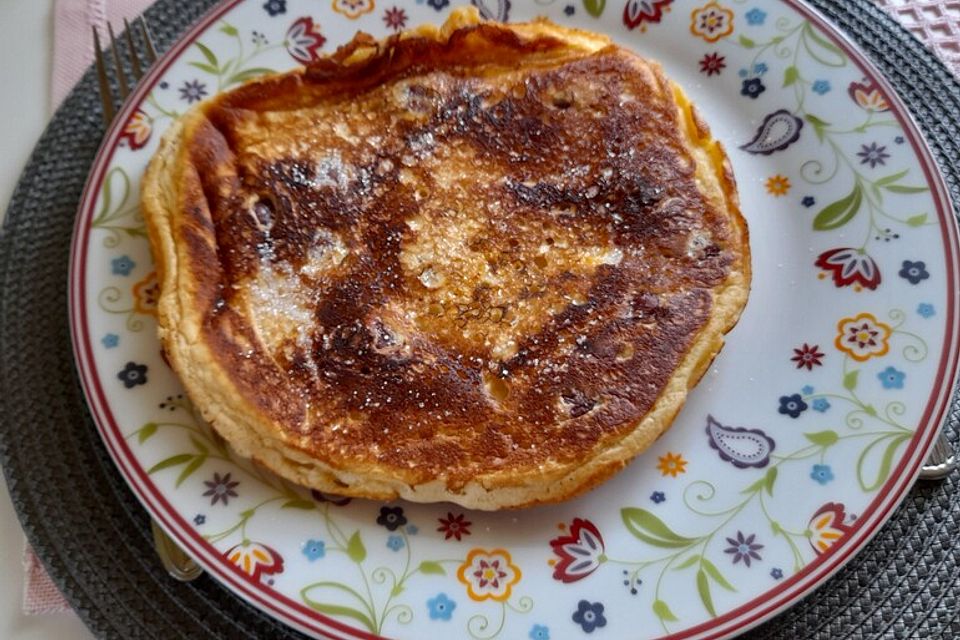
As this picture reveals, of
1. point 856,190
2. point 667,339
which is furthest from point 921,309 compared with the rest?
point 667,339

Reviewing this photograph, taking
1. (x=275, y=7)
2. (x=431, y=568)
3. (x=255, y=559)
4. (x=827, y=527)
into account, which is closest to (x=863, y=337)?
(x=827, y=527)

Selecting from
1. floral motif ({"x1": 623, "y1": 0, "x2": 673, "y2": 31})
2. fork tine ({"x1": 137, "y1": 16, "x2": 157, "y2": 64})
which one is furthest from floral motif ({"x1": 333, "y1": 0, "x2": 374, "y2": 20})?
floral motif ({"x1": 623, "y1": 0, "x2": 673, "y2": 31})

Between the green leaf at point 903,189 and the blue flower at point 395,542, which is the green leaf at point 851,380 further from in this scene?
the blue flower at point 395,542

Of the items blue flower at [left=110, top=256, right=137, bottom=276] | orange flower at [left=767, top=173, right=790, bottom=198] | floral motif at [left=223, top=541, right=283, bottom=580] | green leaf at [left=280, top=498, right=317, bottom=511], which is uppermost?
orange flower at [left=767, top=173, right=790, bottom=198]

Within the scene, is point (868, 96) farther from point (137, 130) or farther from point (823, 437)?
point (137, 130)

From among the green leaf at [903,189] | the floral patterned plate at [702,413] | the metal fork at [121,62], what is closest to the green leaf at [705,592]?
the floral patterned plate at [702,413]

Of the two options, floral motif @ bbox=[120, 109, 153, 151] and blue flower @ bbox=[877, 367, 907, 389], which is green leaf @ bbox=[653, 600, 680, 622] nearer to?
blue flower @ bbox=[877, 367, 907, 389]

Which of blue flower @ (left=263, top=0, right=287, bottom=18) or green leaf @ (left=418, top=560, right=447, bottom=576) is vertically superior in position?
blue flower @ (left=263, top=0, right=287, bottom=18)
